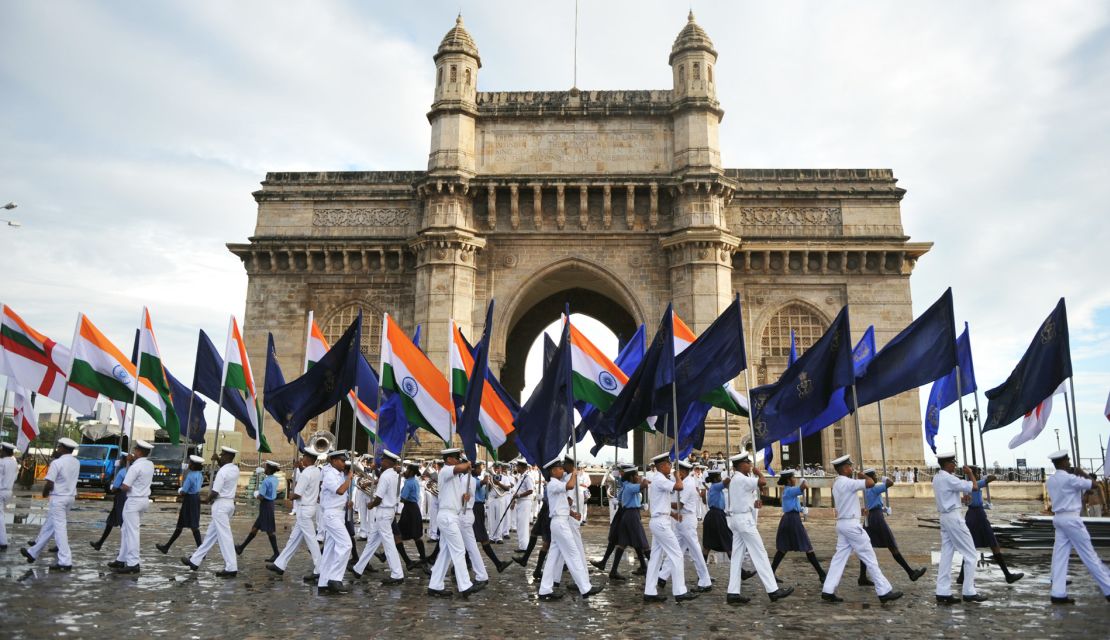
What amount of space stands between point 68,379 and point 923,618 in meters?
14.8

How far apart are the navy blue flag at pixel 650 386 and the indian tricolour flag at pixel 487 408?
240 centimetres

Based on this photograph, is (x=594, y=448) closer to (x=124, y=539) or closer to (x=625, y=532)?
(x=625, y=532)

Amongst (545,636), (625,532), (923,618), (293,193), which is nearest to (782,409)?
(625,532)

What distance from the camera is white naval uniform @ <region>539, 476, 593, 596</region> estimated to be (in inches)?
379

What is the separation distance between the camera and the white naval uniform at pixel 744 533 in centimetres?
952

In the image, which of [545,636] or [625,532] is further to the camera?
[625,532]

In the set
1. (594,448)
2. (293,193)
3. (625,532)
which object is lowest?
(625,532)

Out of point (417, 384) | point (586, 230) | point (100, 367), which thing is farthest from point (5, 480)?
point (586, 230)

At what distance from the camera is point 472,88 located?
30578mm

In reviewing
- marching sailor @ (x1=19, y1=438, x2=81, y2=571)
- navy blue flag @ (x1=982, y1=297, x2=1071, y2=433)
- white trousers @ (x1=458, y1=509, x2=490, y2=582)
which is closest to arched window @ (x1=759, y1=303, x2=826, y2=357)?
navy blue flag @ (x1=982, y1=297, x2=1071, y2=433)

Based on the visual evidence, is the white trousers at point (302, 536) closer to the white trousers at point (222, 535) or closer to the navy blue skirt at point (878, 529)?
the white trousers at point (222, 535)

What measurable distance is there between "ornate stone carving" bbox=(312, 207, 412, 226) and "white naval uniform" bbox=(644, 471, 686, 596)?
23.1m

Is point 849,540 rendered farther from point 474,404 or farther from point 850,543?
point 474,404

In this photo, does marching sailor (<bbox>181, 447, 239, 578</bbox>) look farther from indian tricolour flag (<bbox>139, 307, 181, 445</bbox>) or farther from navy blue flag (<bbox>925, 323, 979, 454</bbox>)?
navy blue flag (<bbox>925, 323, 979, 454</bbox>)
